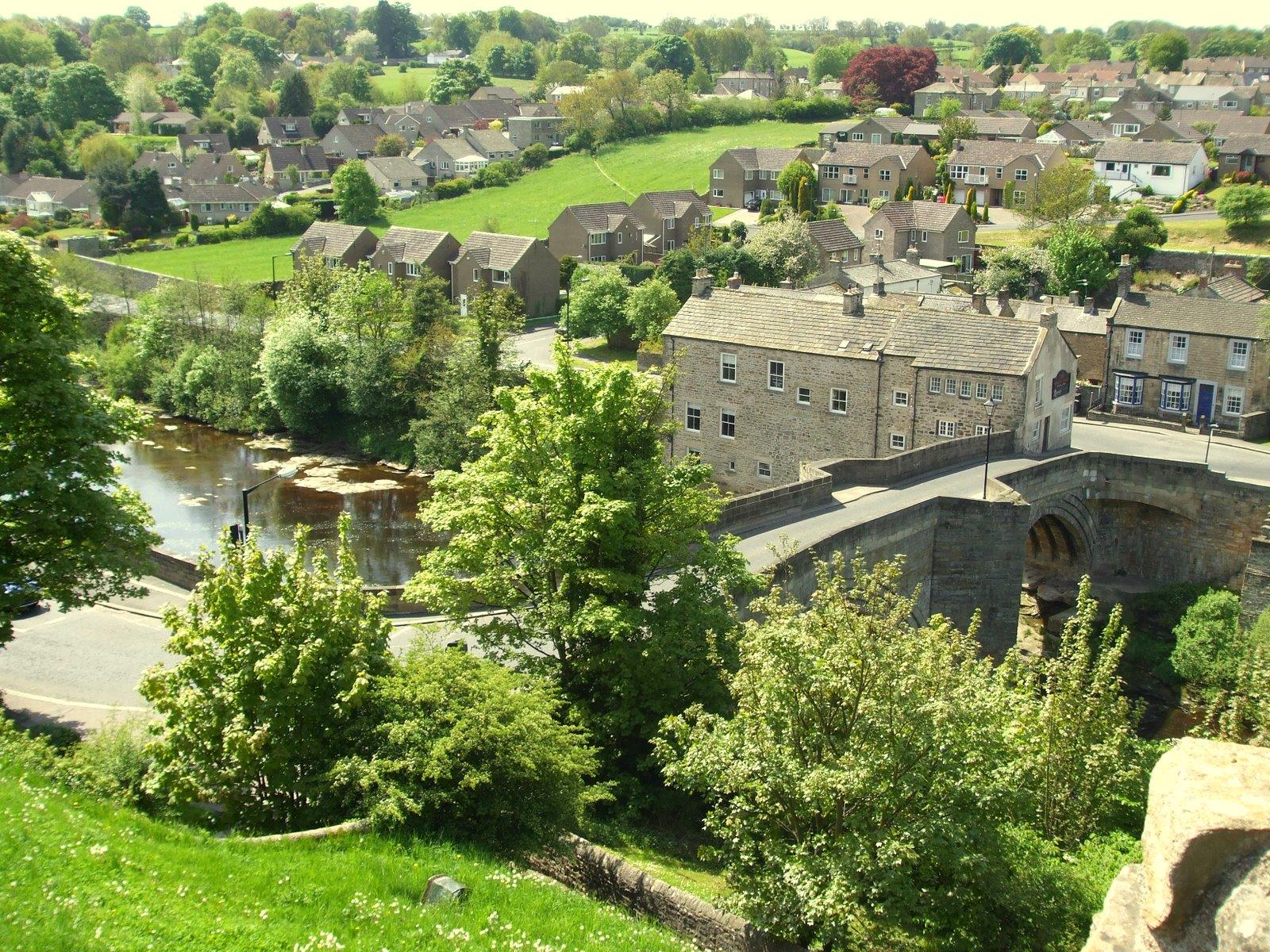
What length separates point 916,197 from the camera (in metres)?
94.4

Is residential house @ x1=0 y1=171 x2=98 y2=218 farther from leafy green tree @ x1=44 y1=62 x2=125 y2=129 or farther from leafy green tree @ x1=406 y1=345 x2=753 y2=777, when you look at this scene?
leafy green tree @ x1=406 y1=345 x2=753 y2=777

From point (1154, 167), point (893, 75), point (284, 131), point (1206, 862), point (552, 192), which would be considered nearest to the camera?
point (1206, 862)

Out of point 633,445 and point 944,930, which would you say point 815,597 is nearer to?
point 944,930

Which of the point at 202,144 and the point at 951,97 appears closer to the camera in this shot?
the point at 951,97

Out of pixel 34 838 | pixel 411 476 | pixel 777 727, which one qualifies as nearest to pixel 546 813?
pixel 777 727

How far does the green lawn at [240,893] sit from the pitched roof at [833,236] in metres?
65.4

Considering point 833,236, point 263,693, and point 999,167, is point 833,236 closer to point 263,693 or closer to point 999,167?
point 999,167

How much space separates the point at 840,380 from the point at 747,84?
137 metres

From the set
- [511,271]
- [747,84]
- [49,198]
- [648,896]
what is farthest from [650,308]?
[747,84]

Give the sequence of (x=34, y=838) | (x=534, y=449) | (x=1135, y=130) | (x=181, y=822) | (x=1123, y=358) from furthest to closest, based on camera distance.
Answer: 1. (x=1135, y=130)
2. (x=1123, y=358)
3. (x=534, y=449)
4. (x=181, y=822)
5. (x=34, y=838)

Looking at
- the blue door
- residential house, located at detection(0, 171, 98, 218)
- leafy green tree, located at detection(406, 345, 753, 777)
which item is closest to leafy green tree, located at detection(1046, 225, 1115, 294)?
the blue door

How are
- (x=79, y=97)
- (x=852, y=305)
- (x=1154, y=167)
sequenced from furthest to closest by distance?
(x=79, y=97), (x=1154, y=167), (x=852, y=305)

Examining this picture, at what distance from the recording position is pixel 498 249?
78.3 meters

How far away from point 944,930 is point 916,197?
85886 millimetres
